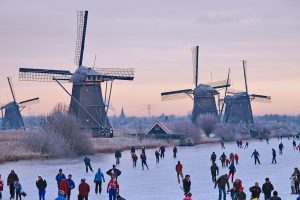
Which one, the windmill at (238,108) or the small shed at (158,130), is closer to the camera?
the small shed at (158,130)

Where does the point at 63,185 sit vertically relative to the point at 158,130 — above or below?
below

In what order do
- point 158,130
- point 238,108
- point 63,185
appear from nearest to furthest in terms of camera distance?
1. point 63,185
2. point 158,130
3. point 238,108

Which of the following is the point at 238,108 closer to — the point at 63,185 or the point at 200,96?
the point at 200,96

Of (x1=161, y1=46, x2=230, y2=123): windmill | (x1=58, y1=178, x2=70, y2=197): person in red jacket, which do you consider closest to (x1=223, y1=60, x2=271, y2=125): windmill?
(x1=161, y1=46, x2=230, y2=123): windmill

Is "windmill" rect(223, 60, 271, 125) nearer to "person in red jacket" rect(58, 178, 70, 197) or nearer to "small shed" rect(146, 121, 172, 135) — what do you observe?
"small shed" rect(146, 121, 172, 135)

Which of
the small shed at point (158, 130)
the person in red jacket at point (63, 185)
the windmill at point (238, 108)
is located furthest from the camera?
the windmill at point (238, 108)

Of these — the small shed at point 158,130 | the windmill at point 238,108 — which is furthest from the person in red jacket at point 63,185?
the windmill at point 238,108

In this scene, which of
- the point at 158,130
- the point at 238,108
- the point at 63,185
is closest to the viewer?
the point at 63,185

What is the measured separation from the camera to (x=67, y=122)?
6412cm

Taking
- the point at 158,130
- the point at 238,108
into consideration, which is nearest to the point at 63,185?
the point at 158,130

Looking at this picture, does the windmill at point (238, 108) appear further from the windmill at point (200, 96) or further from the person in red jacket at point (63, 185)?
the person in red jacket at point (63, 185)

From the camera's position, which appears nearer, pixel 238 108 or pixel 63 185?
pixel 63 185

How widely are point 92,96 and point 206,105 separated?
47908mm

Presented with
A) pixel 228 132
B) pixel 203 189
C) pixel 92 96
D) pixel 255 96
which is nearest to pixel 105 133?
pixel 92 96
